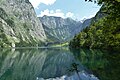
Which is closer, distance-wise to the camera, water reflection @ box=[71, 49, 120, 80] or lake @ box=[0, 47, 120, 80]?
water reflection @ box=[71, 49, 120, 80]

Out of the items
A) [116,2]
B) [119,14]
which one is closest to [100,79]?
[119,14]

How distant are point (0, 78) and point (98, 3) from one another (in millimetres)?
31225

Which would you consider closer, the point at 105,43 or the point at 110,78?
the point at 110,78

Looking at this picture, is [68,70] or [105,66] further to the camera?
[68,70]

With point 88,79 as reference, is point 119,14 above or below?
above

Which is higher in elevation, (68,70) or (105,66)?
(105,66)

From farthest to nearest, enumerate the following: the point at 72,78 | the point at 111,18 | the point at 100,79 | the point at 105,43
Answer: the point at 105,43, the point at 72,78, the point at 100,79, the point at 111,18

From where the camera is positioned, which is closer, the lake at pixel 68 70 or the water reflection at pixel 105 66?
the water reflection at pixel 105 66

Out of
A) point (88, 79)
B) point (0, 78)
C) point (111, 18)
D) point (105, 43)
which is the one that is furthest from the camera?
point (105, 43)

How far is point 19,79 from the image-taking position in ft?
183

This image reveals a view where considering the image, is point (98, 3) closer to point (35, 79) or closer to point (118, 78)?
point (118, 78)

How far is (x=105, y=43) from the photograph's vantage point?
524 ft

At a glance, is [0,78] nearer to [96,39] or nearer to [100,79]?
[100,79]

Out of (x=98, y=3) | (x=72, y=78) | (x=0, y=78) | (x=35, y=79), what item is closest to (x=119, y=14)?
(x=98, y=3)
